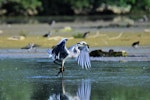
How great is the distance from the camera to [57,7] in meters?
73.4

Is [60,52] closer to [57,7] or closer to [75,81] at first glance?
[75,81]

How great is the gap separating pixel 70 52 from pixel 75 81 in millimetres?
978

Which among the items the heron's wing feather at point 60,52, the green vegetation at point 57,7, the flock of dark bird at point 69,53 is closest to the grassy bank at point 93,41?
the flock of dark bird at point 69,53

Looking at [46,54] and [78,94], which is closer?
[78,94]

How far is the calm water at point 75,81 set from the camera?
45.3 feet

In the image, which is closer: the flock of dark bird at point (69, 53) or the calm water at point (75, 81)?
the calm water at point (75, 81)

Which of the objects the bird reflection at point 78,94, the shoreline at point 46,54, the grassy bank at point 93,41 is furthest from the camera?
the grassy bank at point 93,41

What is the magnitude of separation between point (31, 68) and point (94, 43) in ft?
28.4

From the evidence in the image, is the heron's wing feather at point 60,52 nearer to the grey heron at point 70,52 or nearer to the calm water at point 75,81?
the grey heron at point 70,52

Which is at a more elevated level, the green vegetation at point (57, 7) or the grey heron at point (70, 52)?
the grey heron at point (70, 52)

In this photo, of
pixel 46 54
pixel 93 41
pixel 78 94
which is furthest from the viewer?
pixel 93 41

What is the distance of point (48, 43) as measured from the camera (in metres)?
27.6

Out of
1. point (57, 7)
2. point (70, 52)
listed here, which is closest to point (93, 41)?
point (70, 52)

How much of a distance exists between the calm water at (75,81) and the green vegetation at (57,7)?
4910 cm
